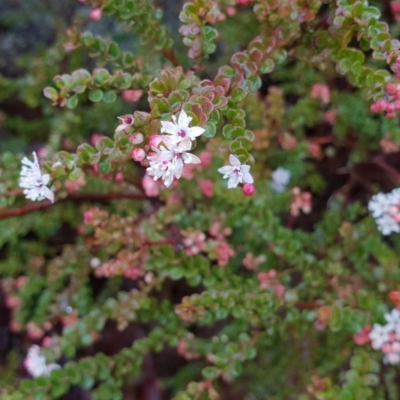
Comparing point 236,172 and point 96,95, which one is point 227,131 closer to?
point 236,172

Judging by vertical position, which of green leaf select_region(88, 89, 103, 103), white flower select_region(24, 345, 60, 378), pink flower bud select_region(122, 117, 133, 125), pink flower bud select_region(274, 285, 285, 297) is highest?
pink flower bud select_region(122, 117, 133, 125)

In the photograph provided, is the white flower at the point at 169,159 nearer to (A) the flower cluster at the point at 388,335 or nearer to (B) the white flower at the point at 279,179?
(A) the flower cluster at the point at 388,335

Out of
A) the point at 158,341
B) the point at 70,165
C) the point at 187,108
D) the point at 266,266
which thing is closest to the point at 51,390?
the point at 158,341

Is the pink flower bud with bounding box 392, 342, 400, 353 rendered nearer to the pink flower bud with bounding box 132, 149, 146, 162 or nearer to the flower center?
the flower center

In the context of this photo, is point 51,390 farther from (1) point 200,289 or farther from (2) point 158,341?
(1) point 200,289

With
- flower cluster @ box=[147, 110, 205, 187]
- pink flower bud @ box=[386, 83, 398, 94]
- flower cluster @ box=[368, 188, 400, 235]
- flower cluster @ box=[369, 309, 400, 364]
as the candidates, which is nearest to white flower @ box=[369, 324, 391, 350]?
flower cluster @ box=[369, 309, 400, 364]

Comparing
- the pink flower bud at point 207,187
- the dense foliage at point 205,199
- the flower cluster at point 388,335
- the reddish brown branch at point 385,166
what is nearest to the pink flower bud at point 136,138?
the dense foliage at point 205,199

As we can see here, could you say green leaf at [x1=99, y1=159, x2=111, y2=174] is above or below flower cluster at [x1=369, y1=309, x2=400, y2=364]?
above
